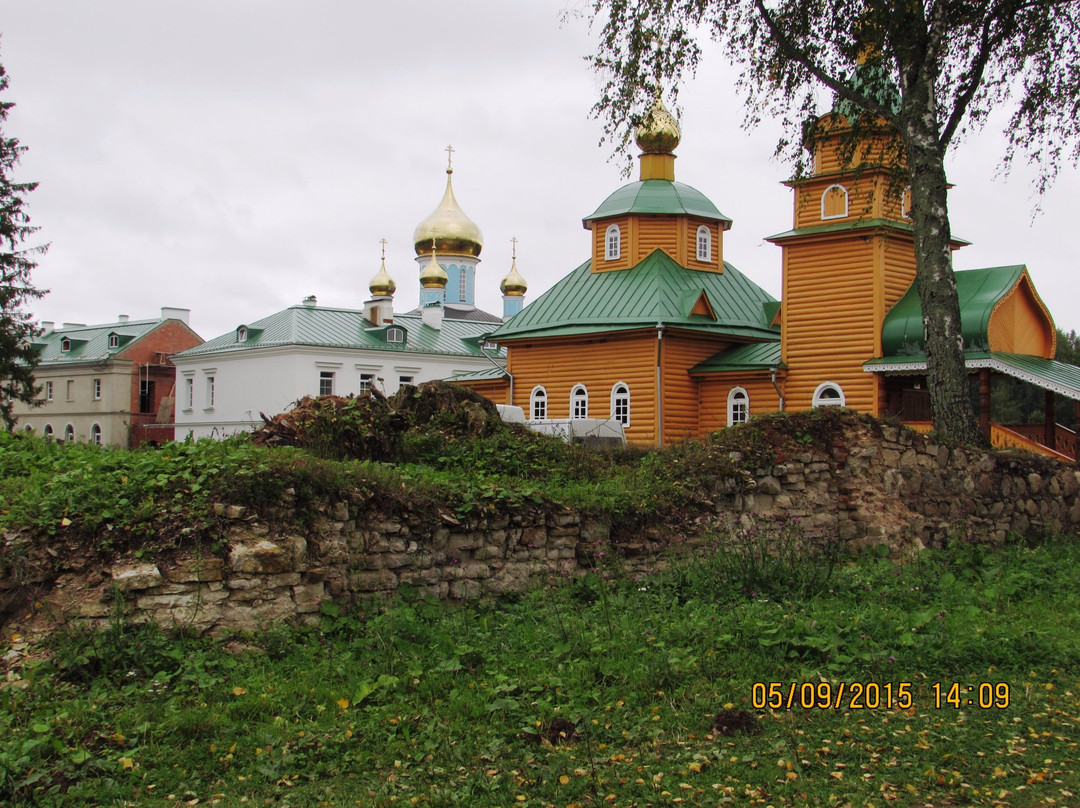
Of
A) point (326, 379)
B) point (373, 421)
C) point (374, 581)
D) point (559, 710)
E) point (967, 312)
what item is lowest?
point (559, 710)

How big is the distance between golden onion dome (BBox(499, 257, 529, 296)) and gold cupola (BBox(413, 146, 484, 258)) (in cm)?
380

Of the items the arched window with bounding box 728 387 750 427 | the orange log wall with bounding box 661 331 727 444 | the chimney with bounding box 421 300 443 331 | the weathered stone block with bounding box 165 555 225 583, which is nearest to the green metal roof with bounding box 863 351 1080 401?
the arched window with bounding box 728 387 750 427

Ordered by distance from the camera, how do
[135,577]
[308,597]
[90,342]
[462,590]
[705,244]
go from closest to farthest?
[135,577], [308,597], [462,590], [705,244], [90,342]

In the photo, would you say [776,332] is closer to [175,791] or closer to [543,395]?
[543,395]

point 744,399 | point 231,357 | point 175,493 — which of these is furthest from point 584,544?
point 231,357

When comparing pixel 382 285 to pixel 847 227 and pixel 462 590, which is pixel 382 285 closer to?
pixel 847 227

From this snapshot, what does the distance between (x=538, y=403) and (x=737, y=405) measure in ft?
19.4

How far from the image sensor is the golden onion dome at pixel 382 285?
180 feet

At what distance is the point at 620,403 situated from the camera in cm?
2695

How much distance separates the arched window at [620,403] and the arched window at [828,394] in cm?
510

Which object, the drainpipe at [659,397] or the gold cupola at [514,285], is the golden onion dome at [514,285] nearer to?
the gold cupola at [514,285]

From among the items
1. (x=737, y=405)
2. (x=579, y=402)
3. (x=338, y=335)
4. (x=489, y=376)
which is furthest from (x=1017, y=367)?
(x=338, y=335)

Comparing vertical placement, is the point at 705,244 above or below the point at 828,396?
above

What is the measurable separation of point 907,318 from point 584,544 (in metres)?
16.2
